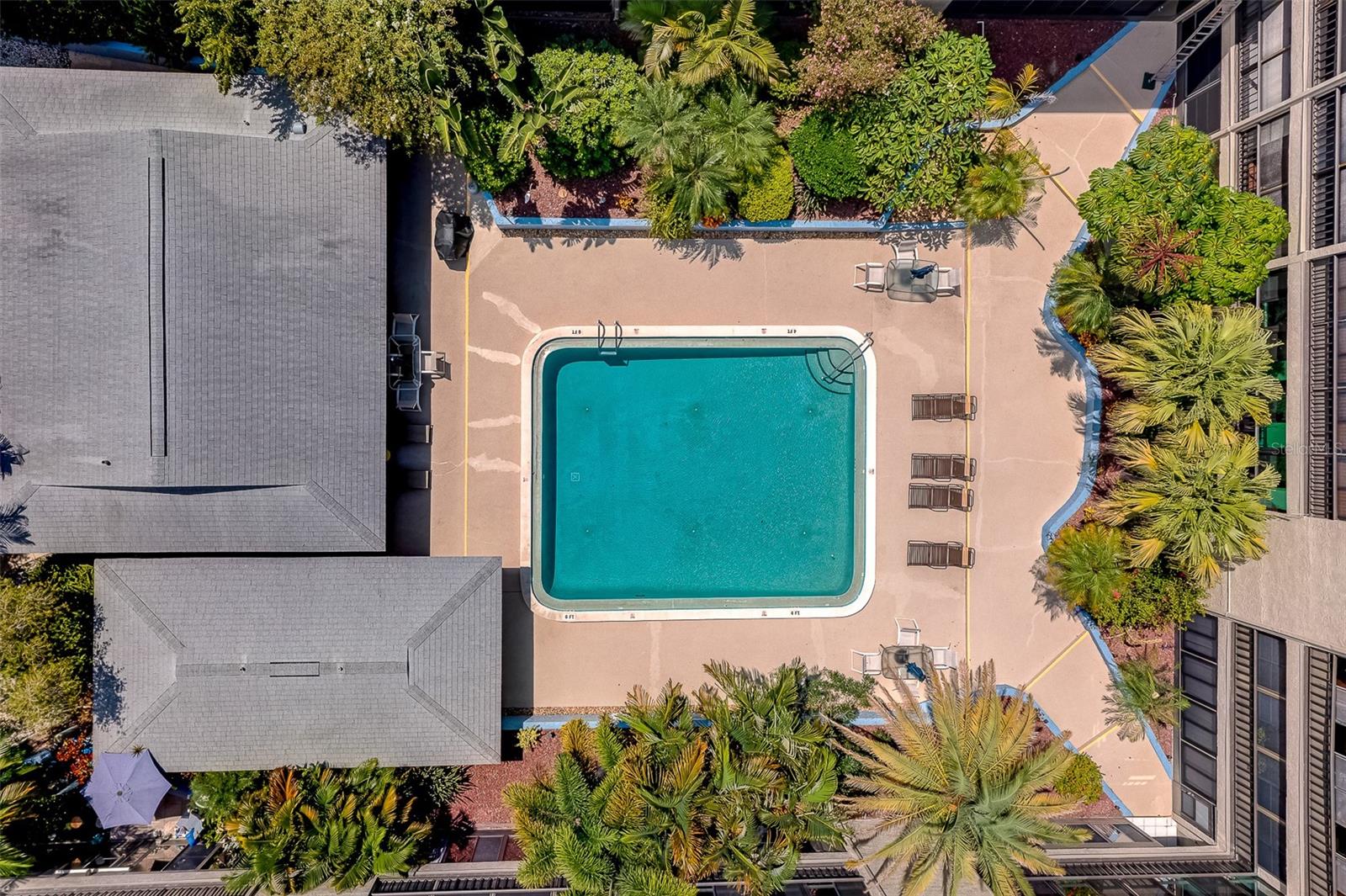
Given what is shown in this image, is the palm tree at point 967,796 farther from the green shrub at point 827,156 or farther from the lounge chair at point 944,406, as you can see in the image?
the green shrub at point 827,156

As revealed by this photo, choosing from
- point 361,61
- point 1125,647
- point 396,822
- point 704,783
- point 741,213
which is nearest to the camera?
point 361,61

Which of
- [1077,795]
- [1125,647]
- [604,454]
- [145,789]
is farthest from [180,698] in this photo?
[1125,647]

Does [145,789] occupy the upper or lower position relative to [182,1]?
lower

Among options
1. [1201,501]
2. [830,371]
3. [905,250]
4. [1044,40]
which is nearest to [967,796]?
[1201,501]

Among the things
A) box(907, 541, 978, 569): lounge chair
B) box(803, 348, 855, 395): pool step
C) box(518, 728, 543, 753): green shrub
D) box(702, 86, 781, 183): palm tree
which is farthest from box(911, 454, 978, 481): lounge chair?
box(518, 728, 543, 753): green shrub

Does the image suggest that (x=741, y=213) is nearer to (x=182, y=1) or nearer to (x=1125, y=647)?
(x=182, y=1)

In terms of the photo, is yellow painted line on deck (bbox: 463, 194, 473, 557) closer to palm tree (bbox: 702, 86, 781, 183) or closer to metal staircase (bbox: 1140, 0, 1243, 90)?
palm tree (bbox: 702, 86, 781, 183)
